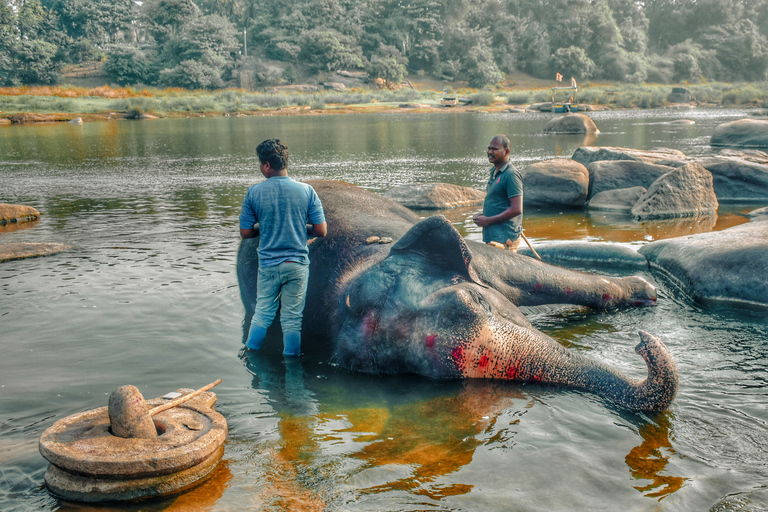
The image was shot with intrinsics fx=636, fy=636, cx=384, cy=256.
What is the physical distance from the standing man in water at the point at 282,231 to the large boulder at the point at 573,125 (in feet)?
104

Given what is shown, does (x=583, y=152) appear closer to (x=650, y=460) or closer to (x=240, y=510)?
(x=650, y=460)

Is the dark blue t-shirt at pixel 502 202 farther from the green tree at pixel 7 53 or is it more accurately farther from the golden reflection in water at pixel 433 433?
the green tree at pixel 7 53

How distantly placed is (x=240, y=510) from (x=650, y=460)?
2587mm

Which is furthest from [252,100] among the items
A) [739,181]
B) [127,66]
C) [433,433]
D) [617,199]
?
[433,433]

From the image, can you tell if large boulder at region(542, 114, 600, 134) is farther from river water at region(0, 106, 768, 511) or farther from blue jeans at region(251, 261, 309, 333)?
blue jeans at region(251, 261, 309, 333)

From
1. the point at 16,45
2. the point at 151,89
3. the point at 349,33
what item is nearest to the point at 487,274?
the point at 151,89

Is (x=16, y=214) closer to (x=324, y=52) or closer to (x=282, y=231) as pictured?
(x=282, y=231)

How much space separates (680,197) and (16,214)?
14.3 m

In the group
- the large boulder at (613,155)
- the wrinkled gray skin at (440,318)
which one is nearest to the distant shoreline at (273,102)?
the large boulder at (613,155)

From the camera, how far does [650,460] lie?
13.5 ft

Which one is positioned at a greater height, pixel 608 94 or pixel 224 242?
pixel 608 94

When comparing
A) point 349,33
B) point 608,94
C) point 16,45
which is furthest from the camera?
point 349,33

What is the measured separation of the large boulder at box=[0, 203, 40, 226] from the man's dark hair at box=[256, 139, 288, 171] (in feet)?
35.1

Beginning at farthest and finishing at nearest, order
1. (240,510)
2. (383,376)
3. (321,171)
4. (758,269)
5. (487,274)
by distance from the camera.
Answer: (321,171) → (758,269) → (487,274) → (383,376) → (240,510)
